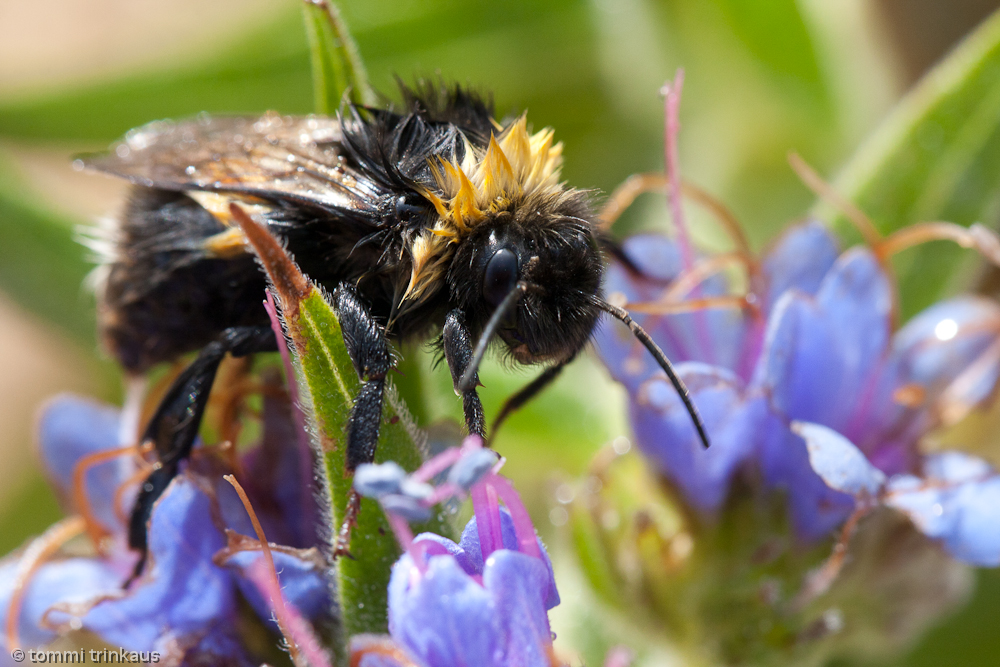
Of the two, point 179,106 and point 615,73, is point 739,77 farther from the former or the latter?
point 179,106

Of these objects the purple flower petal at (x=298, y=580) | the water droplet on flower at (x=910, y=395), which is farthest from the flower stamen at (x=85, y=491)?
the water droplet on flower at (x=910, y=395)

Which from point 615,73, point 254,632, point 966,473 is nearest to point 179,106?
point 615,73

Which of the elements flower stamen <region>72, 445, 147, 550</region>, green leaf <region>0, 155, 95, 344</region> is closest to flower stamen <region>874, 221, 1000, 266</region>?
flower stamen <region>72, 445, 147, 550</region>

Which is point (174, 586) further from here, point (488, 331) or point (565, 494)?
point (565, 494)

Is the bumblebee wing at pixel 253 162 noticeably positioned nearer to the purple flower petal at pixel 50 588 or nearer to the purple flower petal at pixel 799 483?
the purple flower petal at pixel 50 588

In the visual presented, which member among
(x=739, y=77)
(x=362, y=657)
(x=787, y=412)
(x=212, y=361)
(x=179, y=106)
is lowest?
(x=362, y=657)

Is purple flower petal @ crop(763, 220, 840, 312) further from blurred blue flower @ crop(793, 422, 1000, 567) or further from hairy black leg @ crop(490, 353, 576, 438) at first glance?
hairy black leg @ crop(490, 353, 576, 438)
